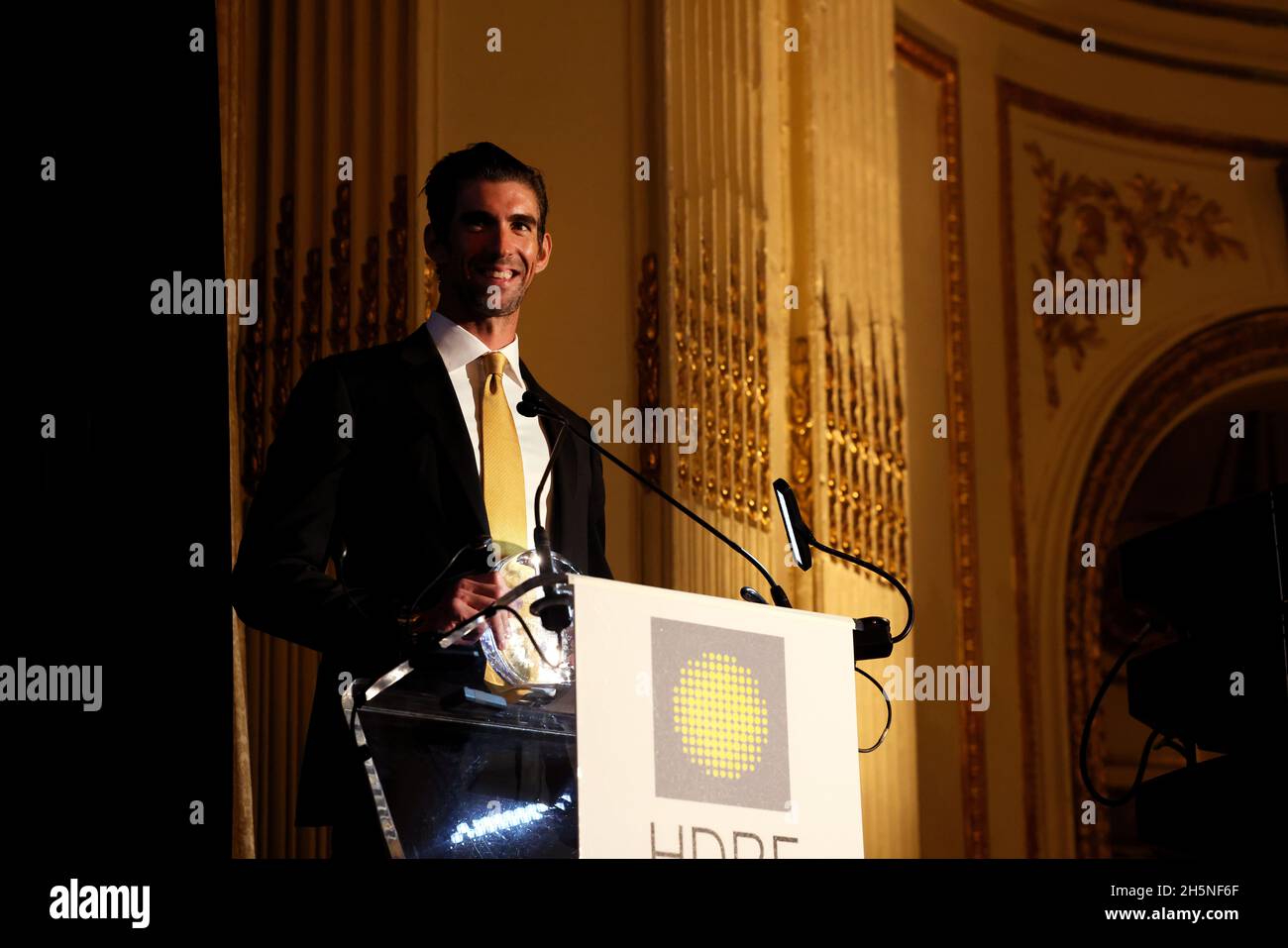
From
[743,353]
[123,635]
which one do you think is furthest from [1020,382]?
[123,635]

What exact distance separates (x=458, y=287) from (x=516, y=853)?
0.86 m

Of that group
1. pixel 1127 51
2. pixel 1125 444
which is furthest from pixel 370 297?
pixel 1127 51

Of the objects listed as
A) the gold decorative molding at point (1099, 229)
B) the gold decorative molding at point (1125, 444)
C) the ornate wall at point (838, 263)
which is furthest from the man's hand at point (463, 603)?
the gold decorative molding at point (1099, 229)

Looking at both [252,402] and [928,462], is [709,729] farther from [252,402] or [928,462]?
[928,462]

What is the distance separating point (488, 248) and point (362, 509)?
0.39m

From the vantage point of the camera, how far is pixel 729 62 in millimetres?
3830

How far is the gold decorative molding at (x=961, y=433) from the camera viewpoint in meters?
4.75

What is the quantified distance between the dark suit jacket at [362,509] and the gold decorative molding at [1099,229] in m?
3.30

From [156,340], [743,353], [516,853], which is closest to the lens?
[516,853]

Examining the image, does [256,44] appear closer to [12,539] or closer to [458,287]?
[458,287]

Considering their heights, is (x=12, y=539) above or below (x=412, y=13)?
below

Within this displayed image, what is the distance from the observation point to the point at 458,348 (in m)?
2.24

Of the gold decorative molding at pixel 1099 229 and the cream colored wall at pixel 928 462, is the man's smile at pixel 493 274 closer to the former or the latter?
the cream colored wall at pixel 928 462

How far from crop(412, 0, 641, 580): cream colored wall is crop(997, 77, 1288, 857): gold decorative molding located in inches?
71.5
